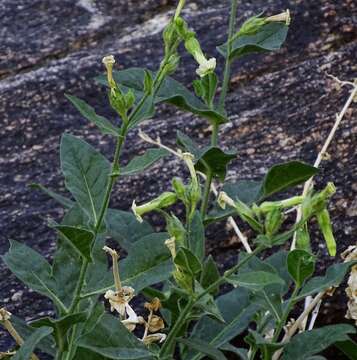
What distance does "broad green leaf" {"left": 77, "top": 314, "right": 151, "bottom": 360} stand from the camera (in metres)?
1.10

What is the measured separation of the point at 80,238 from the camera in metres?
1.09

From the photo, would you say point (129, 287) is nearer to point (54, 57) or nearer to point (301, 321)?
point (301, 321)

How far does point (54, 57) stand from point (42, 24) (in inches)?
6.7

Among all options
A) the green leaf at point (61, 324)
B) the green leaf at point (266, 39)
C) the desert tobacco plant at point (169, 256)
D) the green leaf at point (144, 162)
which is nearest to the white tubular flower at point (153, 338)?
the desert tobacco plant at point (169, 256)

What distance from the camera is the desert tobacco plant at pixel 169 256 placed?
1.11m

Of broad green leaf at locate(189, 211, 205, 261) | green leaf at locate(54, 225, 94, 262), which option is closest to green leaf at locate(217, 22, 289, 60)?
broad green leaf at locate(189, 211, 205, 261)

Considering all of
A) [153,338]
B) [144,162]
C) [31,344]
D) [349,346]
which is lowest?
[349,346]

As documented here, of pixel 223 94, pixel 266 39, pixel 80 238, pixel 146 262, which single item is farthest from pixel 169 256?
pixel 266 39

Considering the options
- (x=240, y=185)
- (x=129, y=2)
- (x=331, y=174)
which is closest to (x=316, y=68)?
(x=331, y=174)

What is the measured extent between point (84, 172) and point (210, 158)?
0.16 meters

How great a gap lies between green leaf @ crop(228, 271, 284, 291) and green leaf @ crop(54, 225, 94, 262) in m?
0.16

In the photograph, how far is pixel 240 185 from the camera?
135cm

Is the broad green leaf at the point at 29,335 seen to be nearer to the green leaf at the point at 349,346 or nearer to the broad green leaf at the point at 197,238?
the broad green leaf at the point at 197,238

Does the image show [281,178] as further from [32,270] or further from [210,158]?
[32,270]
